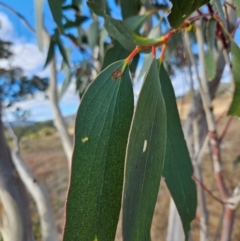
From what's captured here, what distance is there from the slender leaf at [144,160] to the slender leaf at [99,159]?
0.05ft

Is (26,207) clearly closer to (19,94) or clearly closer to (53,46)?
(53,46)

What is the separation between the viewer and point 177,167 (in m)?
0.56

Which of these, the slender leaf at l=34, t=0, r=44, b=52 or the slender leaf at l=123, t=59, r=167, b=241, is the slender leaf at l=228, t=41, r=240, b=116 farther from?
the slender leaf at l=34, t=0, r=44, b=52

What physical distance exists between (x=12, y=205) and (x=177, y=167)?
30cm

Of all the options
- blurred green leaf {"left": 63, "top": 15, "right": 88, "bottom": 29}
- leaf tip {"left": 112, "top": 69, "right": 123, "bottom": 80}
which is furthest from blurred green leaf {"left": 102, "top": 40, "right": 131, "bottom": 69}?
blurred green leaf {"left": 63, "top": 15, "right": 88, "bottom": 29}

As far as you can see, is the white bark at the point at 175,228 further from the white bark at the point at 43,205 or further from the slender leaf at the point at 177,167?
the slender leaf at the point at 177,167

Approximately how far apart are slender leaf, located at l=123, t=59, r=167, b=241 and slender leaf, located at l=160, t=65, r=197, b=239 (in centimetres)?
14

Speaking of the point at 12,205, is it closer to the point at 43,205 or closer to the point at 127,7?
the point at 43,205

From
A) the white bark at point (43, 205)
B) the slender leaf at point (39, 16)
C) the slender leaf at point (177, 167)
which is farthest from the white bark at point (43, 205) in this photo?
the slender leaf at point (177, 167)

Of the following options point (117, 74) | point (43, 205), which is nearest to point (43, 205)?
point (43, 205)

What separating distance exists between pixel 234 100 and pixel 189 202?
0.55ft

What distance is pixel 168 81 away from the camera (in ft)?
1.82

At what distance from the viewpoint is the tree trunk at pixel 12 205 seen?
2.25 feet

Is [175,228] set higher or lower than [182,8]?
lower
